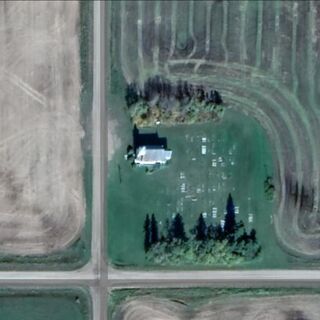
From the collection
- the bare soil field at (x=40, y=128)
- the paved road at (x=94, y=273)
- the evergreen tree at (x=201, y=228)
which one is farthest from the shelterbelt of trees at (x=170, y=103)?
the evergreen tree at (x=201, y=228)

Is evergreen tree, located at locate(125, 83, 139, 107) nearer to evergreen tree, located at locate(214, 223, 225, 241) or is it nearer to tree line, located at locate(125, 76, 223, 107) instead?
tree line, located at locate(125, 76, 223, 107)

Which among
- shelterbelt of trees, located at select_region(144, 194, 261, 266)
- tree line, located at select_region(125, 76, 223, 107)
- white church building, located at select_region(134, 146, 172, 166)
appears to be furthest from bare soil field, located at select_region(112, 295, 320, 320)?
tree line, located at select_region(125, 76, 223, 107)

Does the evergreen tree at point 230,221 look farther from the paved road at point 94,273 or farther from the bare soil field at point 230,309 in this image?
the paved road at point 94,273

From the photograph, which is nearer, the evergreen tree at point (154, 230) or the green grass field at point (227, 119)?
the green grass field at point (227, 119)

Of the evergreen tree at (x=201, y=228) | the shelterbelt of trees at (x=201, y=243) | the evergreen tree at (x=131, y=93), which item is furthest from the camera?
the evergreen tree at (x=201, y=228)

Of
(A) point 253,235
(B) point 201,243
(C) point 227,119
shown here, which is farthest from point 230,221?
(C) point 227,119

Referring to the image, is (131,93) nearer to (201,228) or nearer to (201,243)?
(201,228)

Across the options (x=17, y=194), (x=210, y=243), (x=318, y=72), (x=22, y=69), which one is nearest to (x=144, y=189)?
(x=210, y=243)
